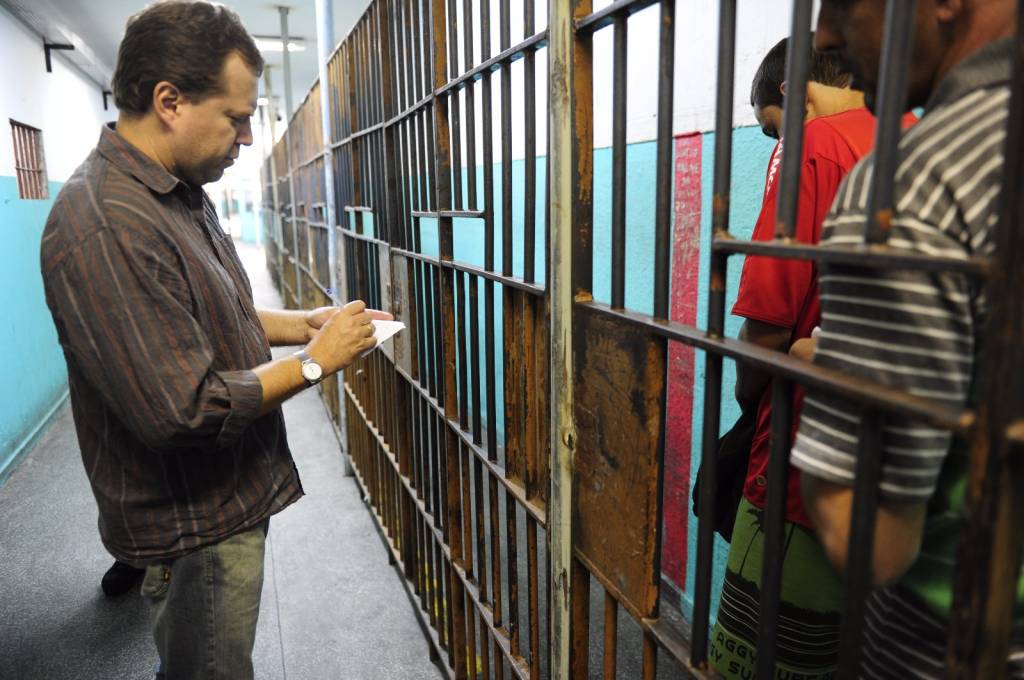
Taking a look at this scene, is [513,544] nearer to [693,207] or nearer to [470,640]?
[470,640]

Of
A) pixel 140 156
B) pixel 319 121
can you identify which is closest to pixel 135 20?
pixel 140 156

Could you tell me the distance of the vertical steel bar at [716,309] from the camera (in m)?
0.79

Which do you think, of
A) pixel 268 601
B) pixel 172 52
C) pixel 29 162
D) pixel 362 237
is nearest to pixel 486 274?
pixel 172 52

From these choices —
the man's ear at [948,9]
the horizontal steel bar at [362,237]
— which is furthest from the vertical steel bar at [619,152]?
the horizontal steel bar at [362,237]

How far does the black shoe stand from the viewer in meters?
2.77

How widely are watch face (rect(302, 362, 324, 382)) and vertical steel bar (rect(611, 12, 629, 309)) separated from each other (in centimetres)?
71

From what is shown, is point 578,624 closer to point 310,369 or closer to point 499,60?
point 310,369

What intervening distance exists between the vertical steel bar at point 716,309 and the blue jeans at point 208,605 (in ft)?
3.36

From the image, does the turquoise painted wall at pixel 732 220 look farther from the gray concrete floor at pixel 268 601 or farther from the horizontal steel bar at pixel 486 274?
the gray concrete floor at pixel 268 601

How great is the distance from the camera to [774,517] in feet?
2.52

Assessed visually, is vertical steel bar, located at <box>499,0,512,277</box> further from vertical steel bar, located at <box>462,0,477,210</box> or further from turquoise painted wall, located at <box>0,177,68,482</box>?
turquoise painted wall, located at <box>0,177,68,482</box>

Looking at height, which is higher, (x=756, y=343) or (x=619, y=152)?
(x=619, y=152)

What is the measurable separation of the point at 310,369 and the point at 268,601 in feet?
5.62

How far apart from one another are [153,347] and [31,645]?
2.03 m
